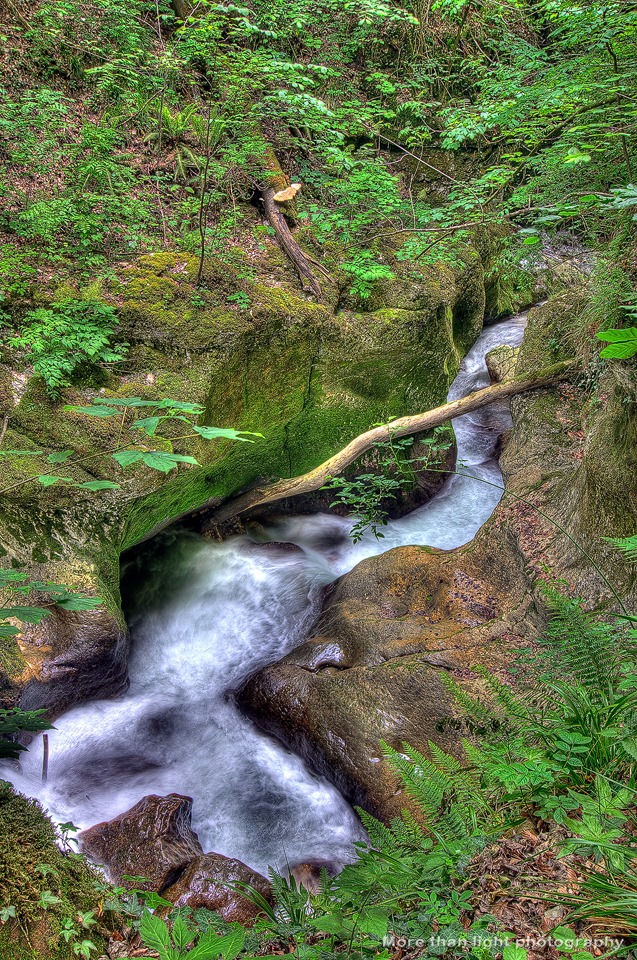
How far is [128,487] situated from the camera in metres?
4.47

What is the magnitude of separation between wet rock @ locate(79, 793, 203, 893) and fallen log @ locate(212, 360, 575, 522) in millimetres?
3369

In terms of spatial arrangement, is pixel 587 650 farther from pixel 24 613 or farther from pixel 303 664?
pixel 303 664

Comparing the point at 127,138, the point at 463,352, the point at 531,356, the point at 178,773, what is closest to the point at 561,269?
the point at 463,352

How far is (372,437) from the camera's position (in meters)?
5.67

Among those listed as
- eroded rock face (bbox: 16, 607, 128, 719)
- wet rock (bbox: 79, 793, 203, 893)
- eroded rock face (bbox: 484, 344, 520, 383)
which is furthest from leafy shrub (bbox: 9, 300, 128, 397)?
eroded rock face (bbox: 484, 344, 520, 383)

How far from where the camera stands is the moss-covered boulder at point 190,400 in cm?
421

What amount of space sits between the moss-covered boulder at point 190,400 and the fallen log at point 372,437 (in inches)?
11.5

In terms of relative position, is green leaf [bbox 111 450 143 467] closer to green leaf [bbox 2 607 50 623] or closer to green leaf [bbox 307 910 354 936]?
green leaf [bbox 2 607 50 623]

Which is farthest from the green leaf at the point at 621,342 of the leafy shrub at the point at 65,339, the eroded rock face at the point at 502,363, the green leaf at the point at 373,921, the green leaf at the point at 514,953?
the eroded rock face at the point at 502,363

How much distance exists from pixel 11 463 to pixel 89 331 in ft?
4.57

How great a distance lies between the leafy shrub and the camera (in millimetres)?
4074

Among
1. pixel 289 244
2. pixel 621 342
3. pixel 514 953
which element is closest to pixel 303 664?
pixel 514 953

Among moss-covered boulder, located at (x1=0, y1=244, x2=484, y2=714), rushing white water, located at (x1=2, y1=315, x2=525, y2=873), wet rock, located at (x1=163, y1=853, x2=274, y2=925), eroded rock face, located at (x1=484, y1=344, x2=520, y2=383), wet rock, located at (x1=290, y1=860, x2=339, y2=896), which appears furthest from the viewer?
eroded rock face, located at (x1=484, y1=344, x2=520, y2=383)

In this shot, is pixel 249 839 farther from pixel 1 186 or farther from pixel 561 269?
pixel 561 269
